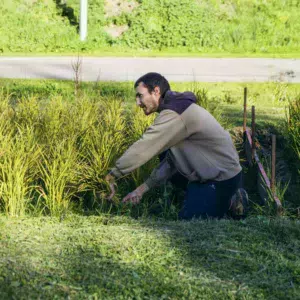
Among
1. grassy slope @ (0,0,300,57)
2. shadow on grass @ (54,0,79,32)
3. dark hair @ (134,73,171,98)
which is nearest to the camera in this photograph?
dark hair @ (134,73,171,98)

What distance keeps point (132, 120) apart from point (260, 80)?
15.8ft

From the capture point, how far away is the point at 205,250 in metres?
3.66

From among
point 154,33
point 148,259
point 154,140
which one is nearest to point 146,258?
point 148,259

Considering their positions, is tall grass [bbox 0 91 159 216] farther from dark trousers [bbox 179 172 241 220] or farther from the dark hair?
the dark hair

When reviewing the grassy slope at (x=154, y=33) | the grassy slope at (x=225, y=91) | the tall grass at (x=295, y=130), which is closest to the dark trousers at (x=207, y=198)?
the tall grass at (x=295, y=130)

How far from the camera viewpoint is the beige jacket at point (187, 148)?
4.51 metres

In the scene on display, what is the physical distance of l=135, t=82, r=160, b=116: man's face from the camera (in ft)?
15.1

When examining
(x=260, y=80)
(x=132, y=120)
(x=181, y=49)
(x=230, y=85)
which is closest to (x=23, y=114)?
(x=132, y=120)

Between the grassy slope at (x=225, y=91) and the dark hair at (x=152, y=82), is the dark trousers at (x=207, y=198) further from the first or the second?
the grassy slope at (x=225, y=91)

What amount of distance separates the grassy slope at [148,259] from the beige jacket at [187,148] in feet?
1.66

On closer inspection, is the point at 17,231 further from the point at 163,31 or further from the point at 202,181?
the point at 163,31

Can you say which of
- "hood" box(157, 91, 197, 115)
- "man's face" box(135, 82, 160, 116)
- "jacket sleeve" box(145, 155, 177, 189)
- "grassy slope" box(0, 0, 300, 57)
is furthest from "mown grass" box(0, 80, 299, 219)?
"grassy slope" box(0, 0, 300, 57)

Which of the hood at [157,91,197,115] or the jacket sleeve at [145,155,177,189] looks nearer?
the hood at [157,91,197,115]

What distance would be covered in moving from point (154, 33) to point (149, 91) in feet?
33.7
